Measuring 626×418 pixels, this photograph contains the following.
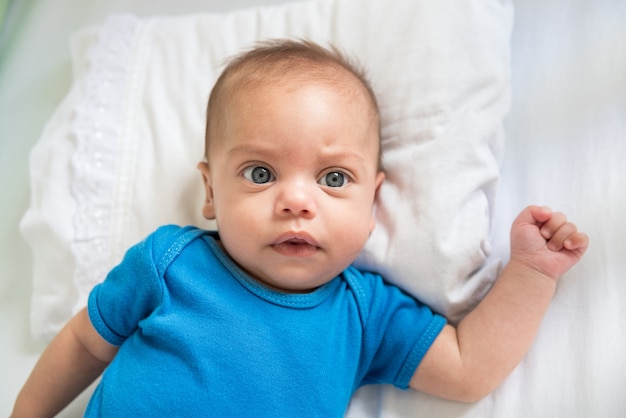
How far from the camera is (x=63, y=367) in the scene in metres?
0.94

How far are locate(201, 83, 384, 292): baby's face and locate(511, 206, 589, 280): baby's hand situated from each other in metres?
0.25

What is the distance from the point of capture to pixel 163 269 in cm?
88

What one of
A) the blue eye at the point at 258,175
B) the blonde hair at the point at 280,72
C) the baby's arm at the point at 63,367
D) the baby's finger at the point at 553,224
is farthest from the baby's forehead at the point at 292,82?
the baby's arm at the point at 63,367

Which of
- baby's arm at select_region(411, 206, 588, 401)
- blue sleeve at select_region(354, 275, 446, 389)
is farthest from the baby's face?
baby's arm at select_region(411, 206, 588, 401)

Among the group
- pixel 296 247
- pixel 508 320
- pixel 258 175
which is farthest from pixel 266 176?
pixel 508 320

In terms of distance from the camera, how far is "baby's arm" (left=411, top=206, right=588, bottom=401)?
0.89m

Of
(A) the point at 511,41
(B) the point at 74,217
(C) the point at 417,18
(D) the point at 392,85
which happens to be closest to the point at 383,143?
(D) the point at 392,85

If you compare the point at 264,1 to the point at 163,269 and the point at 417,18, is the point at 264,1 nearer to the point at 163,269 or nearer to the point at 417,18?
the point at 417,18

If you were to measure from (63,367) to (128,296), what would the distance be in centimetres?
18

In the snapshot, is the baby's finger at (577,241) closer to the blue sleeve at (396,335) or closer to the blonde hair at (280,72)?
the blue sleeve at (396,335)

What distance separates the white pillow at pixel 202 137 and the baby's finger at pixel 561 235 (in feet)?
0.34

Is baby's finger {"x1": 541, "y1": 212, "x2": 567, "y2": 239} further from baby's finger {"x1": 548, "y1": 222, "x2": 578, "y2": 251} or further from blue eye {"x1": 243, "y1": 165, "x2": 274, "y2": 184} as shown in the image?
blue eye {"x1": 243, "y1": 165, "x2": 274, "y2": 184}

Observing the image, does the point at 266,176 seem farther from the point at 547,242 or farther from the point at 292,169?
the point at 547,242

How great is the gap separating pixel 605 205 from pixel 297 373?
55 centimetres
